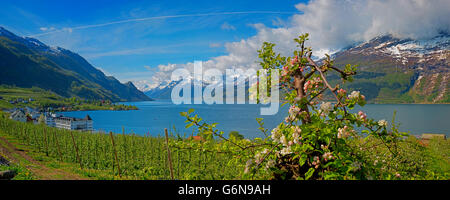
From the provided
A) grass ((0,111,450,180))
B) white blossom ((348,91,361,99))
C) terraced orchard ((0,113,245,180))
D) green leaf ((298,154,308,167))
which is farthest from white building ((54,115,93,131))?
white blossom ((348,91,361,99))

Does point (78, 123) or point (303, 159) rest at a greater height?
point (303, 159)

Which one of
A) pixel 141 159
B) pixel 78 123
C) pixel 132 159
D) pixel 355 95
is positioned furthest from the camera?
pixel 78 123

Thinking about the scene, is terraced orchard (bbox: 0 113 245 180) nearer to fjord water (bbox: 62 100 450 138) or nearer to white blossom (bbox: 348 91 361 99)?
white blossom (bbox: 348 91 361 99)

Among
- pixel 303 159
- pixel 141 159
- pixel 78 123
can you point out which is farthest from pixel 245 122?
pixel 303 159


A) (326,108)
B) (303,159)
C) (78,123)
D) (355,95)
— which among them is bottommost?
(78,123)

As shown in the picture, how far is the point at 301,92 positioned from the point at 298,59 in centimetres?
46

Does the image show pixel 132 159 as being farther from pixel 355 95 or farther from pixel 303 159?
pixel 355 95

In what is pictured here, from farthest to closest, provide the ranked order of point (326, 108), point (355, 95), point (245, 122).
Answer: point (245, 122), point (326, 108), point (355, 95)

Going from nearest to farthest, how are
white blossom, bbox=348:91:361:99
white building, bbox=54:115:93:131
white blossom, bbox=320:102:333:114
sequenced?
white blossom, bbox=348:91:361:99, white blossom, bbox=320:102:333:114, white building, bbox=54:115:93:131

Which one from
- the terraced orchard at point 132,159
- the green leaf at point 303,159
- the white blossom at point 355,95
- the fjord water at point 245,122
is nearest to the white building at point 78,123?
the fjord water at point 245,122

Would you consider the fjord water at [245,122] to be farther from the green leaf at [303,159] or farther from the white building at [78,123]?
the green leaf at [303,159]

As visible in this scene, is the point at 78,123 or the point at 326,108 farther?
the point at 78,123
